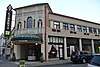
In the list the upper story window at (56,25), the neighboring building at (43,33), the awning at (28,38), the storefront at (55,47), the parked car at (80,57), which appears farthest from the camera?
the upper story window at (56,25)

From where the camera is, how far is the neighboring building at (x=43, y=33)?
23.7 metres

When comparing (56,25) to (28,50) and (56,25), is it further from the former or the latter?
(28,50)

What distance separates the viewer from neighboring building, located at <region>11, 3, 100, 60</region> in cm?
2367

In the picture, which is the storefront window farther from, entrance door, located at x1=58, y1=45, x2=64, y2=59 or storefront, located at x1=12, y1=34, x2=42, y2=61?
storefront, located at x1=12, y1=34, x2=42, y2=61

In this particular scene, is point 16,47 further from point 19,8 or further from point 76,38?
point 76,38

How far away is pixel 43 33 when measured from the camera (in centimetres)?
2378

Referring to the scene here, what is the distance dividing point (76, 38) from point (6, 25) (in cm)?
1360

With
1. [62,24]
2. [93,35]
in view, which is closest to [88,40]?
[93,35]

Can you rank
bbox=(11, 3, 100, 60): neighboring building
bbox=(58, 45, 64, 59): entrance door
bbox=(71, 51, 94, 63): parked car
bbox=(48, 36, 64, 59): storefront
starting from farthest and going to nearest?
bbox=(58, 45, 64, 59): entrance door < bbox=(48, 36, 64, 59): storefront < bbox=(11, 3, 100, 60): neighboring building < bbox=(71, 51, 94, 63): parked car

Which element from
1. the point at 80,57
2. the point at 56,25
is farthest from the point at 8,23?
the point at 80,57

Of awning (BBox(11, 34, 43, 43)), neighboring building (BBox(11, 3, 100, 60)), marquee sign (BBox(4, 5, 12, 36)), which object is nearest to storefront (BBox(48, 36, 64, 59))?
neighboring building (BBox(11, 3, 100, 60))

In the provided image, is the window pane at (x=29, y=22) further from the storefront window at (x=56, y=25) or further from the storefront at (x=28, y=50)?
the storefront window at (x=56, y=25)

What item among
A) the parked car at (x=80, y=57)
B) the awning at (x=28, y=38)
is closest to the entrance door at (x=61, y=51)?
the awning at (x=28, y=38)

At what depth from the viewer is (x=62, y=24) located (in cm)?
2686
